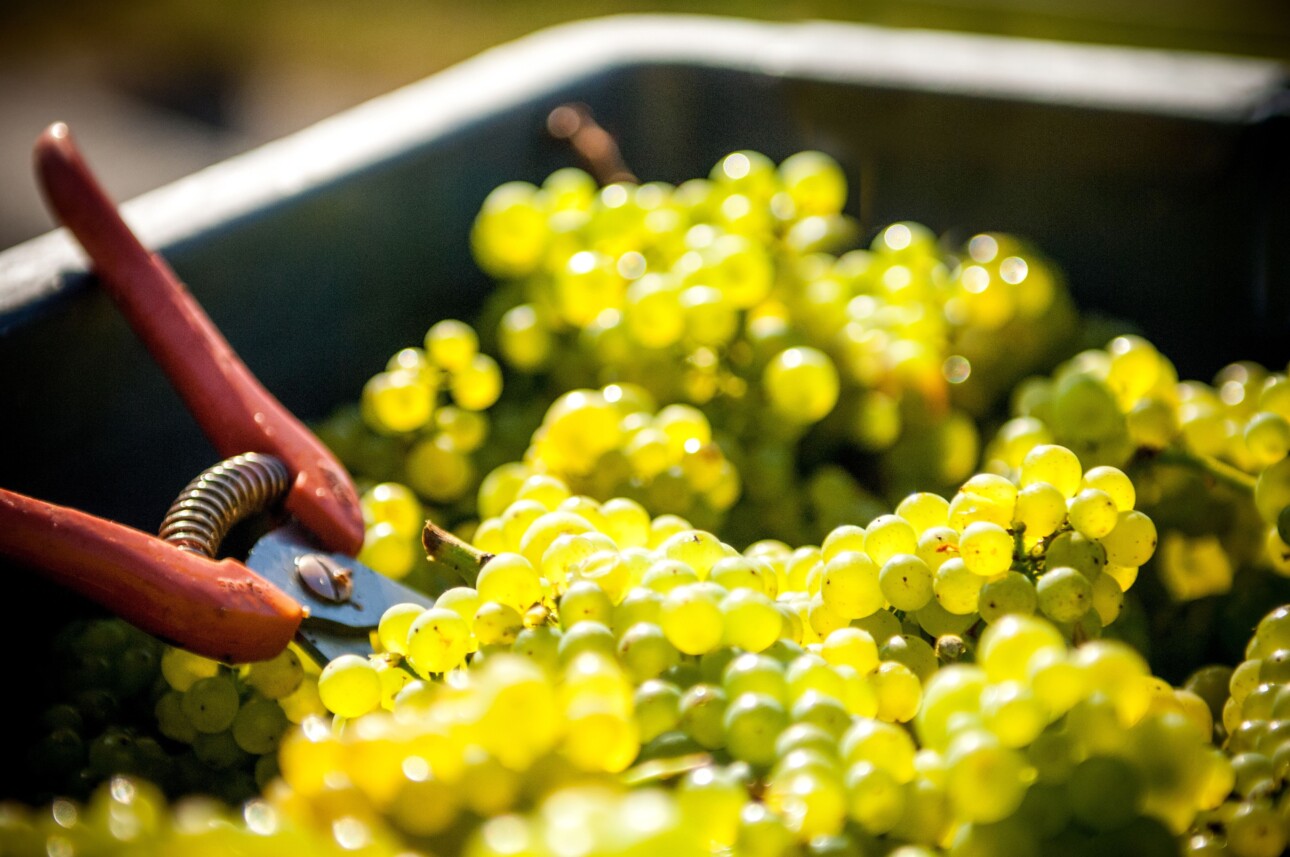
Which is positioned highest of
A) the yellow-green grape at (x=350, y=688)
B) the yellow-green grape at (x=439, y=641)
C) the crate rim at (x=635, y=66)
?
the crate rim at (x=635, y=66)

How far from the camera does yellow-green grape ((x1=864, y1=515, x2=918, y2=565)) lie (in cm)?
43

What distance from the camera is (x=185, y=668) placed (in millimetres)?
468

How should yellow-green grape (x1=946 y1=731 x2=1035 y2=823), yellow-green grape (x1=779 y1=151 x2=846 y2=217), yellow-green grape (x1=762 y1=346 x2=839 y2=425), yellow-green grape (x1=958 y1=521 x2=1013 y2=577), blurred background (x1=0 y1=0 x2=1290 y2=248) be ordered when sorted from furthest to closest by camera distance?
blurred background (x1=0 y1=0 x2=1290 y2=248) < yellow-green grape (x1=779 y1=151 x2=846 y2=217) < yellow-green grape (x1=762 y1=346 x2=839 y2=425) < yellow-green grape (x1=958 y1=521 x2=1013 y2=577) < yellow-green grape (x1=946 y1=731 x2=1035 y2=823)

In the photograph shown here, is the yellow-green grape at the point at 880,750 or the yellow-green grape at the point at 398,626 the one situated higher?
the yellow-green grape at the point at 398,626

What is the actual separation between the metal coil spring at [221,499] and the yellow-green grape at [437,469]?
120mm

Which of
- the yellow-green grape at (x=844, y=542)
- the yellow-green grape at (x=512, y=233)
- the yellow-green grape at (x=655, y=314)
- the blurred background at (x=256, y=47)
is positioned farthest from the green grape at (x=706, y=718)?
the blurred background at (x=256, y=47)

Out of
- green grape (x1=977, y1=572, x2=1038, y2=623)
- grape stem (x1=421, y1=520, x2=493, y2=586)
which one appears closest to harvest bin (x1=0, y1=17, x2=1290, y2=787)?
grape stem (x1=421, y1=520, x2=493, y2=586)

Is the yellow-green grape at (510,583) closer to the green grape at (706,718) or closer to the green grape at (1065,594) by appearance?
the green grape at (706,718)

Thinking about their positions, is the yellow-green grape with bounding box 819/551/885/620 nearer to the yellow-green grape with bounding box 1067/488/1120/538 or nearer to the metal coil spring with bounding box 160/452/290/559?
the yellow-green grape with bounding box 1067/488/1120/538

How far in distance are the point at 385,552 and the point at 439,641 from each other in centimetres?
14

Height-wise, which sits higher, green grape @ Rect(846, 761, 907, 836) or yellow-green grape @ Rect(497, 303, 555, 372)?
yellow-green grape @ Rect(497, 303, 555, 372)

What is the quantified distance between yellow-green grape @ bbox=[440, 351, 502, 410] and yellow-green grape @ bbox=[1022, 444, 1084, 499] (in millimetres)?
317

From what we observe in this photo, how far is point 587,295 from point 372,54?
2.29 metres

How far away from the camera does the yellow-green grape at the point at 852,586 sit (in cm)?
42
